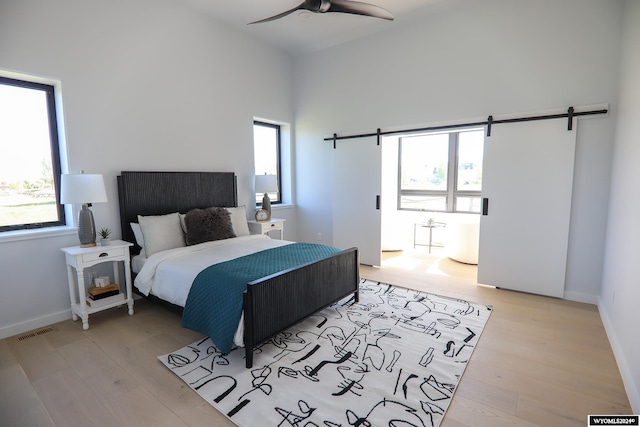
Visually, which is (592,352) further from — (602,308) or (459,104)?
(459,104)

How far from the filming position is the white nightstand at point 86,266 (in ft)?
8.98

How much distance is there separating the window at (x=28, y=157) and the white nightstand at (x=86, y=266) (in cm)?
51

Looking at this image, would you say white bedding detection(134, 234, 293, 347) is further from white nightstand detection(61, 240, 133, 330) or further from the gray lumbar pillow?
white nightstand detection(61, 240, 133, 330)

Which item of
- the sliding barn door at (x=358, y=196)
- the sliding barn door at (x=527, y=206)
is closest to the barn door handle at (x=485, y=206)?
the sliding barn door at (x=527, y=206)

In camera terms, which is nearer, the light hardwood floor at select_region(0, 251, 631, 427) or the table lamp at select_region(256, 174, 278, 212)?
the light hardwood floor at select_region(0, 251, 631, 427)

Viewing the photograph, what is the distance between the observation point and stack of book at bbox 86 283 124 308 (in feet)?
9.56

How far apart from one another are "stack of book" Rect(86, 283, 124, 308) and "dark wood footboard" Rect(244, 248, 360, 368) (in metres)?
1.71

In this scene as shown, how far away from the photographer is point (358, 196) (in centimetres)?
488

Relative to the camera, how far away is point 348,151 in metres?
4.90

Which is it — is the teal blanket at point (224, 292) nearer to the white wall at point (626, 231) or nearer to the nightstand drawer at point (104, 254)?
the nightstand drawer at point (104, 254)

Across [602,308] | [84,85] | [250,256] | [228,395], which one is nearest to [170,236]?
[250,256]

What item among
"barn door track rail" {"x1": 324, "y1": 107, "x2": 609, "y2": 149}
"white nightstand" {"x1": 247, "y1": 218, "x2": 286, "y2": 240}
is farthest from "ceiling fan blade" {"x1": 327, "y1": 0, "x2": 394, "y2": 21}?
"white nightstand" {"x1": 247, "y1": 218, "x2": 286, "y2": 240}

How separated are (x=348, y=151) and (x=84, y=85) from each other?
3344mm

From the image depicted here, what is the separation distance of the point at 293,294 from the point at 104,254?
72.3 inches
